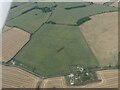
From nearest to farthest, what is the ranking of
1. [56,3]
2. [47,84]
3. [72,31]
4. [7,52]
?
[47,84] → [7,52] → [72,31] → [56,3]

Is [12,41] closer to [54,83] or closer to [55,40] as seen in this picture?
[55,40]

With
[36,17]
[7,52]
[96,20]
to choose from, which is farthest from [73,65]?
[36,17]

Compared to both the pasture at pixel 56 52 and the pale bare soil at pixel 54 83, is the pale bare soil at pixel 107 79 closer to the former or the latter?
the pasture at pixel 56 52

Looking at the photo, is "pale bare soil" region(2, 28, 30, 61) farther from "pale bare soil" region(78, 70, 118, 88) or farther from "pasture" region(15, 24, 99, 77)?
"pale bare soil" region(78, 70, 118, 88)

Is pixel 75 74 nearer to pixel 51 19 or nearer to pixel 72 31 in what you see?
pixel 72 31

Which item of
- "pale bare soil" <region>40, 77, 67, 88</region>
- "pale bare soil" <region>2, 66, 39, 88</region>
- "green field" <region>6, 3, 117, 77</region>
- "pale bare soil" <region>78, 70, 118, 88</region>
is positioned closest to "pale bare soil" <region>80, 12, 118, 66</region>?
"green field" <region>6, 3, 117, 77</region>

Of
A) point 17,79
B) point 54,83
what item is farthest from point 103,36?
point 17,79

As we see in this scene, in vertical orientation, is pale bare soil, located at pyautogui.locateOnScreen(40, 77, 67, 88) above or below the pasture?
below
